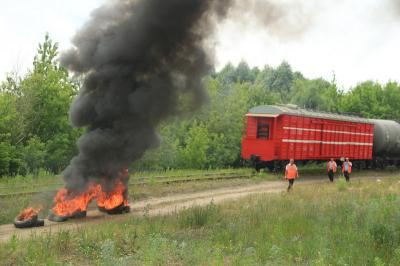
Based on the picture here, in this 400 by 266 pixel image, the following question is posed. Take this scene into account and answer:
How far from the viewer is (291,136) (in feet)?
92.5

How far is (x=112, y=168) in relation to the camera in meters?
15.2

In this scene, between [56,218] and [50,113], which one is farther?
[50,113]

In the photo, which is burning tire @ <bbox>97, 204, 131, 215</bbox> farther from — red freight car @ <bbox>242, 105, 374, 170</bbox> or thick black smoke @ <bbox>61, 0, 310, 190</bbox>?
red freight car @ <bbox>242, 105, 374, 170</bbox>

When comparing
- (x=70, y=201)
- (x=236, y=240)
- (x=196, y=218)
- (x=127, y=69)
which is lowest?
(x=236, y=240)

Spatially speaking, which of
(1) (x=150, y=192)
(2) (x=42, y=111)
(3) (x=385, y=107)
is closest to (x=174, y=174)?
(1) (x=150, y=192)

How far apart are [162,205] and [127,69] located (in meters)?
5.66

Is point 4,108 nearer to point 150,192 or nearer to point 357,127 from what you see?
point 150,192

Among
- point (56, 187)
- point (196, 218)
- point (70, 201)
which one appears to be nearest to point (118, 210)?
point (70, 201)

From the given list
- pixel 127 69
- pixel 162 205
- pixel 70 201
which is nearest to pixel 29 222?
pixel 70 201

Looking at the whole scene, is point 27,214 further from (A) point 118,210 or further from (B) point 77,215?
(A) point 118,210

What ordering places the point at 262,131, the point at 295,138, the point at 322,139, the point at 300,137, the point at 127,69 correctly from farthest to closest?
1. the point at 322,139
2. the point at 300,137
3. the point at 295,138
4. the point at 262,131
5. the point at 127,69

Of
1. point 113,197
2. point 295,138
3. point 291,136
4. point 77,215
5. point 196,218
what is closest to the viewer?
point 196,218

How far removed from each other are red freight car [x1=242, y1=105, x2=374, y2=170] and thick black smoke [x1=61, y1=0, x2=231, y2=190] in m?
12.7

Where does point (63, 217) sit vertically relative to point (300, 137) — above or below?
below
